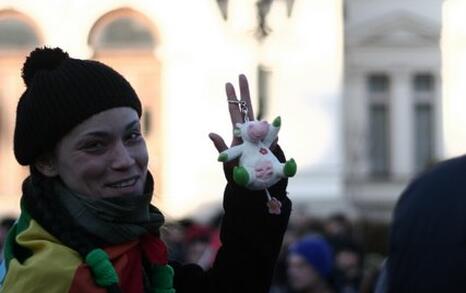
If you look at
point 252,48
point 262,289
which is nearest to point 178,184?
point 252,48

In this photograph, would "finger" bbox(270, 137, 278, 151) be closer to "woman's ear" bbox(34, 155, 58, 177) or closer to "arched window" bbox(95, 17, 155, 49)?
"woman's ear" bbox(34, 155, 58, 177)

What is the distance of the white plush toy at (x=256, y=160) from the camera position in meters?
2.96

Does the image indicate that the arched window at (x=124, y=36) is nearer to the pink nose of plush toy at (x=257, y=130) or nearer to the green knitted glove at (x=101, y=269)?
the pink nose of plush toy at (x=257, y=130)

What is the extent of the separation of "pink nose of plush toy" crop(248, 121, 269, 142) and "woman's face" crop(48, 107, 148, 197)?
290 mm

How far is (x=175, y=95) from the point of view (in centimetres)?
2112

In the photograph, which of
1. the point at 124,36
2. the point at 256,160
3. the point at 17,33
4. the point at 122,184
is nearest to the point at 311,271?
the point at 256,160

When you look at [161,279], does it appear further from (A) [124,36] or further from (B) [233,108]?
(A) [124,36]

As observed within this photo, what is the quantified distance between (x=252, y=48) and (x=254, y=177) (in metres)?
18.0

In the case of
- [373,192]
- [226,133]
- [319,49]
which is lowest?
[373,192]

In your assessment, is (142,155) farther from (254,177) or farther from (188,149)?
(188,149)

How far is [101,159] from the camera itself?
2904 millimetres

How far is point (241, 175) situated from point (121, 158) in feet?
0.98

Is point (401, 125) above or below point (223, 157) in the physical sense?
below

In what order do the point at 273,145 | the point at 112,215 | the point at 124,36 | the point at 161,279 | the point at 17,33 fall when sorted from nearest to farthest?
the point at 112,215 → the point at 161,279 → the point at 273,145 → the point at 124,36 → the point at 17,33
